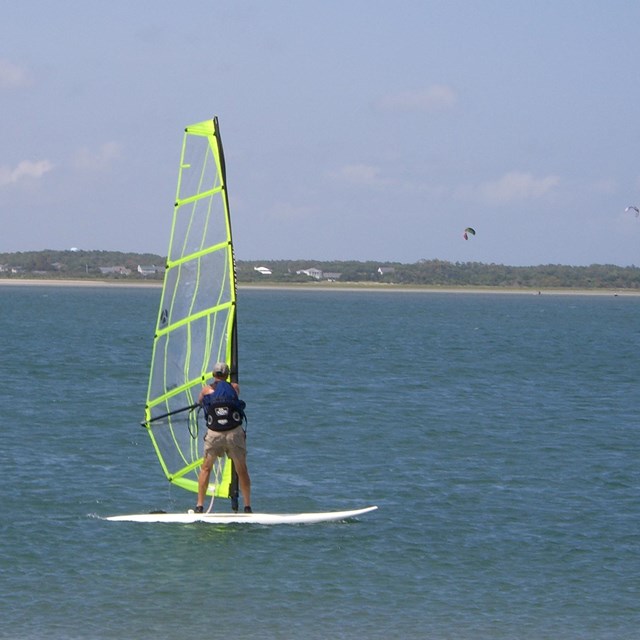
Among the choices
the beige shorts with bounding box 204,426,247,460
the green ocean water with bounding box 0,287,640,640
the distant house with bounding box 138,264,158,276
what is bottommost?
the green ocean water with bounding box 0,287,640,640

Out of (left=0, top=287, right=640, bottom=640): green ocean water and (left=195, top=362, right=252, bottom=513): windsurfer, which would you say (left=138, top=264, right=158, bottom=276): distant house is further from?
(left=195, top=362, right=252, bottom=513): windsurfer

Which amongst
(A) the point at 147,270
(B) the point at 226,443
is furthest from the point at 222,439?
(A) the point at 147,270

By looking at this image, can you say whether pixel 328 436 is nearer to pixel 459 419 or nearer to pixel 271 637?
pixel 459 419

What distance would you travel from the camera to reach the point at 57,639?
8.72 m

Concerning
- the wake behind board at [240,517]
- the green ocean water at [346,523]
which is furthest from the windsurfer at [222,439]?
the green ocean water at [346,523]

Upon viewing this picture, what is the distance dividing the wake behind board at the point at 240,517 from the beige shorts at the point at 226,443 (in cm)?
64

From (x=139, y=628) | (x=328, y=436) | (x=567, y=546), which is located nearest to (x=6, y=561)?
(x=139, y=628)

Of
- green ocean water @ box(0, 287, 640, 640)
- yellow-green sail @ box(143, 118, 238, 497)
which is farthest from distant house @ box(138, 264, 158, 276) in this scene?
yellow-green sail @ box(143, 118, 238, 497)

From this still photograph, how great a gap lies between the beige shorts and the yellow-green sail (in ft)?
1.55

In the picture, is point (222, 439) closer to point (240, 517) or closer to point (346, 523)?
point (240, 517)

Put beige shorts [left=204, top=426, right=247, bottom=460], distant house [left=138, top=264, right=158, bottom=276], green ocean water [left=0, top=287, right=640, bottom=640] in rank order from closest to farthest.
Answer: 1. green ocean water [left=0, top=287, right=640, bottom=640]
2. beige shorts [left=204, top=426, right=247, bottom=460]
3. distant house [left=138, top=264, right=158, bottom=276]

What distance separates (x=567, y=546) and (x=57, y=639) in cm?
500

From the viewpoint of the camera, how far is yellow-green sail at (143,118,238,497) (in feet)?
38.8

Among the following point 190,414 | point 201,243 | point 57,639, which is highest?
point 201,243
